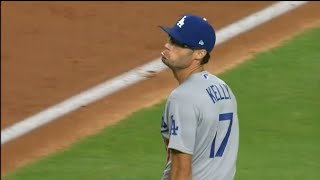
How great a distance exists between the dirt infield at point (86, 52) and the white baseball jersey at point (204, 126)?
4407 millimetres

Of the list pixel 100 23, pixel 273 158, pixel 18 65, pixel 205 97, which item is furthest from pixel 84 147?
pixel 205 97

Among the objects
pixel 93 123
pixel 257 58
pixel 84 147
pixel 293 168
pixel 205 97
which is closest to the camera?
pixel 205 97

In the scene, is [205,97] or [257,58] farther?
[257,58]

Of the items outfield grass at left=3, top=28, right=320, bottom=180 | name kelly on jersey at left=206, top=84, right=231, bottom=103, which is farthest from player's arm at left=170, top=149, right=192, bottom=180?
outfield grass at left=3, top=28, right=320, bottom=180

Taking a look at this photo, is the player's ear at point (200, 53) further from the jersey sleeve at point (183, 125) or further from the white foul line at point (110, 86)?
the white foul line at point (110, 86)

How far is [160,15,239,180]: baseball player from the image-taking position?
15.5ft

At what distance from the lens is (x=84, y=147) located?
360 inches

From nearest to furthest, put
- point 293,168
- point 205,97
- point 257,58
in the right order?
point 205,97 → point 293,168 → point 257,58

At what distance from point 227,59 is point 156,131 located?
216 cm

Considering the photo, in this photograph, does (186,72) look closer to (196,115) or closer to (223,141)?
(196,115)

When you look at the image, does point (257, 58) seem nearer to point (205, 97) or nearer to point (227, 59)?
point (227, 59)

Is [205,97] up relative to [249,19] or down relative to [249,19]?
up

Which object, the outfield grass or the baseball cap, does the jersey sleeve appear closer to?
the baseball cap

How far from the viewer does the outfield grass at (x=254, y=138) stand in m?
8.35
